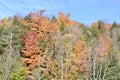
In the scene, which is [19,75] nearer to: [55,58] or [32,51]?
[55,58]

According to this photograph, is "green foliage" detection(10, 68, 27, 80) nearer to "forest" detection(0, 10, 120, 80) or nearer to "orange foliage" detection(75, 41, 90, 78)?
"forest" detection(0, 10, 120, 80)

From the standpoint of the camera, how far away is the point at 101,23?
71.2 metres

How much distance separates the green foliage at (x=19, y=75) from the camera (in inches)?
1692

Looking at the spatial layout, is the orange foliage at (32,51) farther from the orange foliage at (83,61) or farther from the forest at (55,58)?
the orange foliage at (83,61)

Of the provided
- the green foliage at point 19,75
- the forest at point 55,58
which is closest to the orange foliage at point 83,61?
the forest at point 55,58

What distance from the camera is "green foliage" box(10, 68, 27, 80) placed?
42984mm

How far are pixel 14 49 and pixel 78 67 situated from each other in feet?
39.6

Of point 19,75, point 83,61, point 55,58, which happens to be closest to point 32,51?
point 55,58

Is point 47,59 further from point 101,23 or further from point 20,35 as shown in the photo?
point 101,23

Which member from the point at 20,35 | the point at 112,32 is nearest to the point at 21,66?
the point at 20,35

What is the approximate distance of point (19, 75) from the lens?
4381cm

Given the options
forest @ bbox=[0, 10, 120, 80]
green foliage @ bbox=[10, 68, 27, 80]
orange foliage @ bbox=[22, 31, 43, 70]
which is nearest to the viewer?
green foliage @ bbox=[10, 68, 27, 80]

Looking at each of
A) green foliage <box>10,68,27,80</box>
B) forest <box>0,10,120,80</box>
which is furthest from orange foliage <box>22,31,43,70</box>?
green foliage <box>10,68,27,80</box>

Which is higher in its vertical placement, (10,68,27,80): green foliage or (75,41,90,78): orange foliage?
(75,41,90,78): orange foliage
